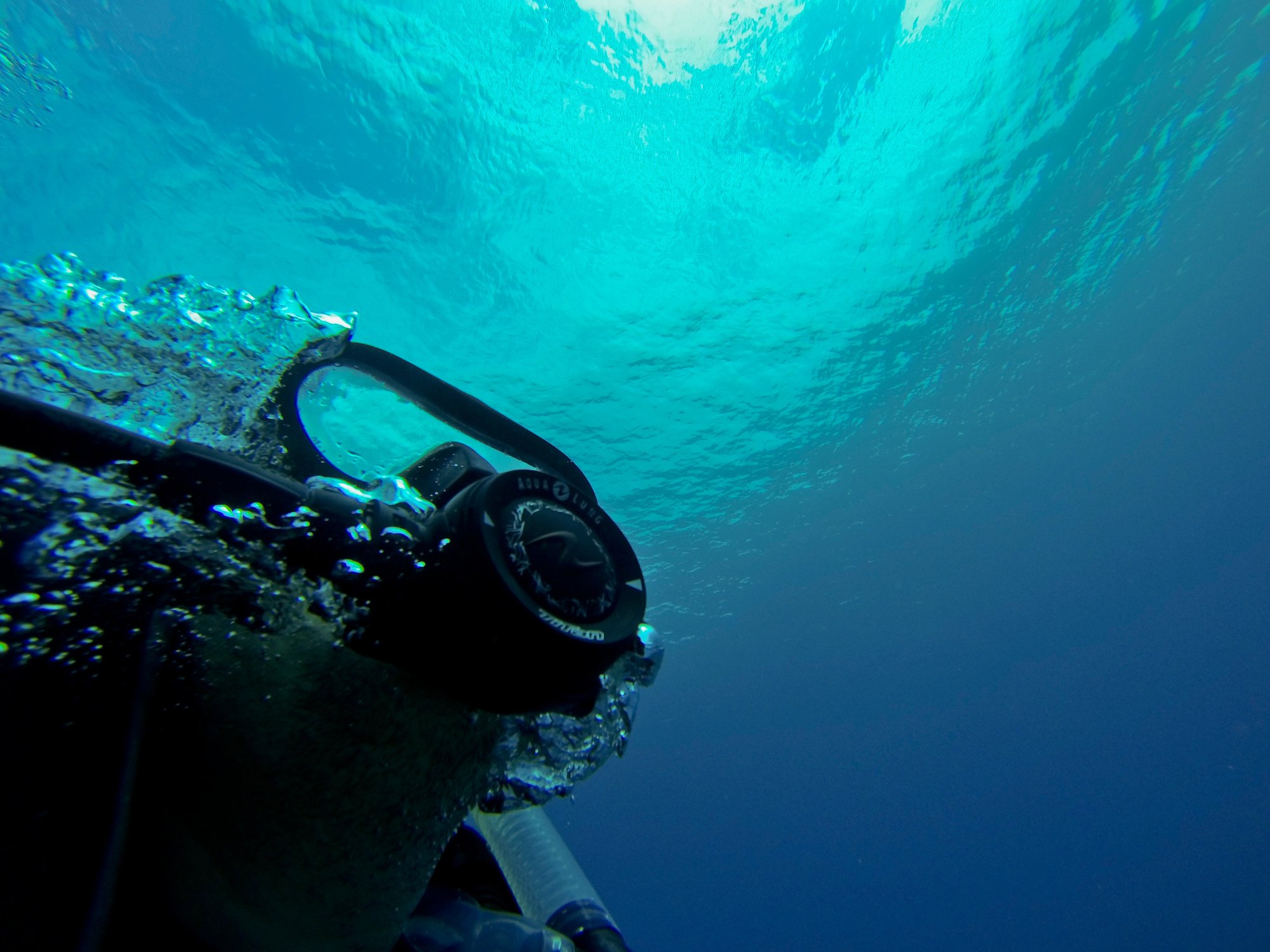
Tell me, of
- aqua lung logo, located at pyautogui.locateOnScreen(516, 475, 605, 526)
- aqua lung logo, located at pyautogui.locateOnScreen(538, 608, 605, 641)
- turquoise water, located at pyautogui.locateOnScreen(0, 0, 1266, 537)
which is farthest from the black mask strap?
turquoise water, located at pyautogui.locateOnScreen(0, 0, 1266, 537)

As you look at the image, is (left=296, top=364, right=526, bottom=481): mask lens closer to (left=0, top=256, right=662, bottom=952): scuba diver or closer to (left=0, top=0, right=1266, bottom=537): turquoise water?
(left=0, top=0, right=1266, bottom=537): turquoise water

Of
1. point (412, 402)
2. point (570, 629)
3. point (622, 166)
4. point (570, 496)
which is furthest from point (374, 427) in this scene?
point (570, 629)

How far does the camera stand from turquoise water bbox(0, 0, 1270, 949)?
9750 millimetres

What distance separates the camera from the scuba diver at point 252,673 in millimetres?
753

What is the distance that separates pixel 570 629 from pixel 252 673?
59 cm

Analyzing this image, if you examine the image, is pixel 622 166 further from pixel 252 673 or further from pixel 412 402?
pixel 252 673

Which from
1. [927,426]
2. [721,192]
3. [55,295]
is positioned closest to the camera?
[55,295]

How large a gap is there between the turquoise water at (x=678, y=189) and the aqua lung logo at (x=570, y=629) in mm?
11972

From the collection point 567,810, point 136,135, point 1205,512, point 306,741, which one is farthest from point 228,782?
point 567,810

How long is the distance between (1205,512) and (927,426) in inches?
1979

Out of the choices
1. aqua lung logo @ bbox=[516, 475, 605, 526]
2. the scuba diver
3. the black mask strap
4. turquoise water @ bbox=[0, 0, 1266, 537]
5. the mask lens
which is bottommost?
the scuba diver

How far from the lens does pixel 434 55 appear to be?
9734 millimetres

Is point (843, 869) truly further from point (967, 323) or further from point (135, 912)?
point (135, 912)

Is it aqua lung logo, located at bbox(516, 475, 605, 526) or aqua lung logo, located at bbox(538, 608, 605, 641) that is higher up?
aqua lung logo, located at bbox(516, 475, 605, 526)
